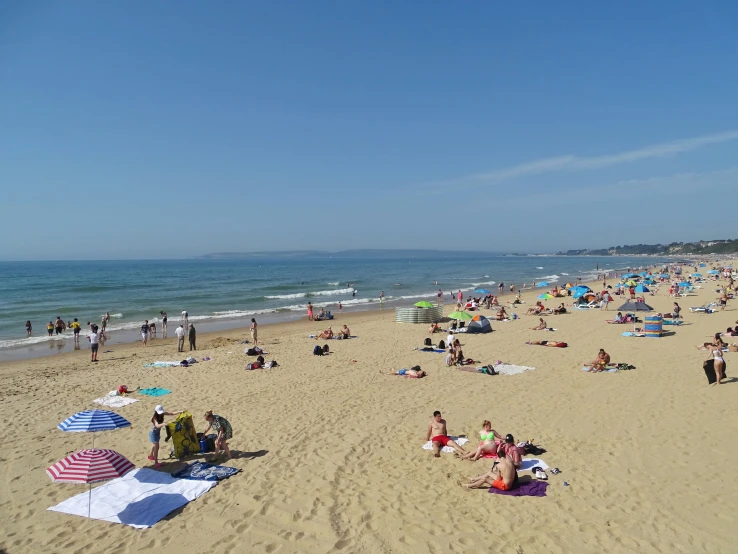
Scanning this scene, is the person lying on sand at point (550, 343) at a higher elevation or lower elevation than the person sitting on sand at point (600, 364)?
lower

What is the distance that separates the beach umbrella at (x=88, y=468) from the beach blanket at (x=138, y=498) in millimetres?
692

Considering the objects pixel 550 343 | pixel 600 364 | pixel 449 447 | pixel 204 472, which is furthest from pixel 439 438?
pixel 550 343

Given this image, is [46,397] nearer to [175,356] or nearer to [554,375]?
[175,356]

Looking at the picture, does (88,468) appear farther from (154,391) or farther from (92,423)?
(154,391)

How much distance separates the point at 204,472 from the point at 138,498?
1001mm

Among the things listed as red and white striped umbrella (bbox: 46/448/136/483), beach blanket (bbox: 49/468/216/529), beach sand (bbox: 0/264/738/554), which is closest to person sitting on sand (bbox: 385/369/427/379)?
beach sand (bbox: 0/264/738/554)

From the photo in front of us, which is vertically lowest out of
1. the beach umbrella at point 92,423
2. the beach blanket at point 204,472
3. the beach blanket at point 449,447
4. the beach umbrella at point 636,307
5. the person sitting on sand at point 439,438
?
the beach blanket at point 449,447

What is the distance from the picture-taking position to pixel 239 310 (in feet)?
117

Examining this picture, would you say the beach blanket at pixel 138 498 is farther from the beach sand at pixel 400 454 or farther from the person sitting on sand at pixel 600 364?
the person sitting on sand at pixel 600 364

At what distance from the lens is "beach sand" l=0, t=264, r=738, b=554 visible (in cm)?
568

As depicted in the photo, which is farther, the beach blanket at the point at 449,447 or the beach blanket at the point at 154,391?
the beach blanket at the point at 154,391

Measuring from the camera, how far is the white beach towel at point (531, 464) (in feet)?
24.1

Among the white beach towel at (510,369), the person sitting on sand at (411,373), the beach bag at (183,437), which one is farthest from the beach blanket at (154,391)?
the white beach towel at (510,369)

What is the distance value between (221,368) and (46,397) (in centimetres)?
472
